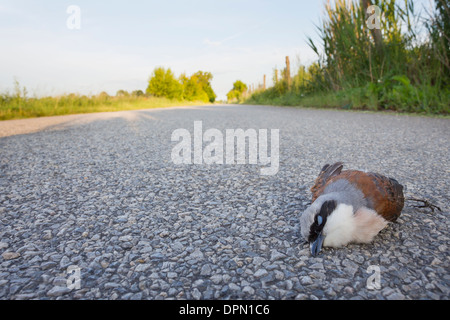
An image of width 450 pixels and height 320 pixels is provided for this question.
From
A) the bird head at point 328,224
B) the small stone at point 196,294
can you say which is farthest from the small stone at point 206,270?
the bird head at point 328,224

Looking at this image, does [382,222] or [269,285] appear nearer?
[269,285]

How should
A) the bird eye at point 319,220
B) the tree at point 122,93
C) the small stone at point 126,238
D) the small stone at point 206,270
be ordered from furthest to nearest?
the tree at point 122,93 → the small stone at point 126,238 → the bird eye at point 319,220 → the small stone at point 206,270

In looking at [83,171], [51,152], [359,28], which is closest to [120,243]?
[83,171]

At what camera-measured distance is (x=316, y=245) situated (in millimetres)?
1581

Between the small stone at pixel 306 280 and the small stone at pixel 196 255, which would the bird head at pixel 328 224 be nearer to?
the small stone at pixel 306 280

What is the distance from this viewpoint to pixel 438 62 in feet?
24.8

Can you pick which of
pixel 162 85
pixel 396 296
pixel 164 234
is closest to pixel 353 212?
pixel 396 296

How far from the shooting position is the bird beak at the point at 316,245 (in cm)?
156

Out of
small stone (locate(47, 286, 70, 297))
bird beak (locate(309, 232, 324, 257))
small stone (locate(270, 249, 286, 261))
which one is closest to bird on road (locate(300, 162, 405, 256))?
bird beak (locate(309, 232, 324, 257))

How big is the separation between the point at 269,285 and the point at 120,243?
3.19 feet

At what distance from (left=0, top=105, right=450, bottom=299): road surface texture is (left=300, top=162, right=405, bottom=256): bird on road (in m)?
0.09

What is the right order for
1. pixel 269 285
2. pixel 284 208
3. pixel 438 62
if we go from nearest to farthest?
pixel 269 285
pixel 284 208
pixel 438 62

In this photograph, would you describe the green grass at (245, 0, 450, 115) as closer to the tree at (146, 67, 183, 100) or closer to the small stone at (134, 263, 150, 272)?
the small stone at (134, 263, 150, 272)
